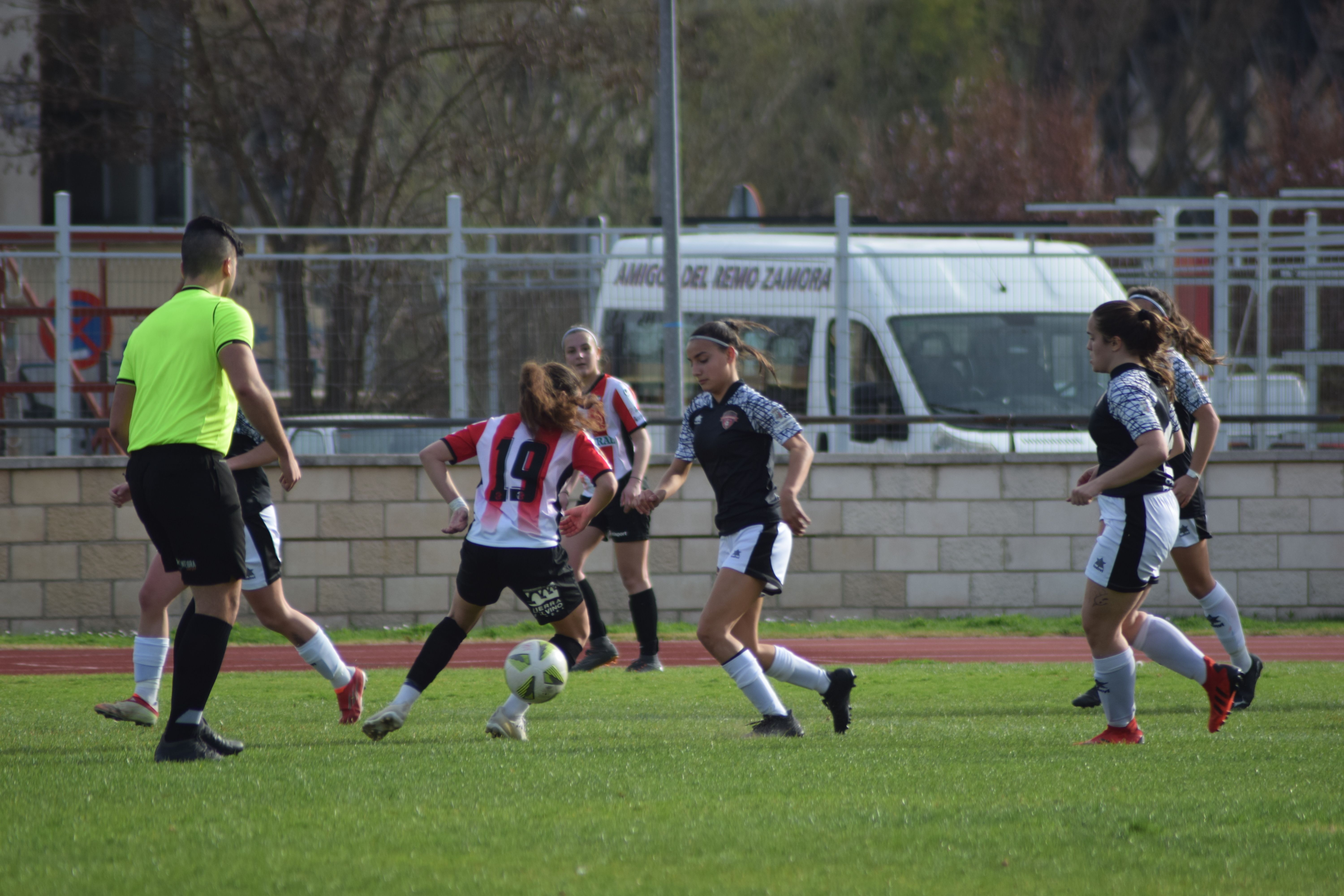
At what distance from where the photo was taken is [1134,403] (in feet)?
19.9

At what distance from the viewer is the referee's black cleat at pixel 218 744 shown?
574cm

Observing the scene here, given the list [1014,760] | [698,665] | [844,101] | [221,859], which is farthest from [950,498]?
[844,101]

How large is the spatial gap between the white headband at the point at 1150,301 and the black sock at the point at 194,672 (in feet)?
14.7

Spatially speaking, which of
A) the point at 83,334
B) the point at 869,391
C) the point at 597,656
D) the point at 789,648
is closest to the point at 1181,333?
the point at 597,656

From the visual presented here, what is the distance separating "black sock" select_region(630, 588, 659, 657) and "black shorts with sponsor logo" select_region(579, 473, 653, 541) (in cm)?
36

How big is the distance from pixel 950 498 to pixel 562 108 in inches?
596

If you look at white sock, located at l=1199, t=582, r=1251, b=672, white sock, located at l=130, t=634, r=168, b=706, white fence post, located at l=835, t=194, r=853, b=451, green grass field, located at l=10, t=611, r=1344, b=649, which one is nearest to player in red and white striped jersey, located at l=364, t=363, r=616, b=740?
white sock, located at l=130, t=634, r=168, b=706

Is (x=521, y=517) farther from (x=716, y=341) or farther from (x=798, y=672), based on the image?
(x=798, y=672)

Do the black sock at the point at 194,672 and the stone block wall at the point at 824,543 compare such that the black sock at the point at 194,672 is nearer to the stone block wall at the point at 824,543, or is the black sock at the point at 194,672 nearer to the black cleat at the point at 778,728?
the black cleat at the point at 778,728

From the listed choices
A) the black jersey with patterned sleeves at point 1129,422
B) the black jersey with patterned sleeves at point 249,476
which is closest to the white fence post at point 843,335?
the black jersey with patterned sleeves at point 1129,422

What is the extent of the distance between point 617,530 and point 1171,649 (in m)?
3.74

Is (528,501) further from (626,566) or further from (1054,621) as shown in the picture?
(1054,621)

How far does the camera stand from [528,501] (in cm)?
628

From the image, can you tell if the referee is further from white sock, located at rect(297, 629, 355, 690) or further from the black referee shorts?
white sock, located at rect(297, 629, 355, 690)
